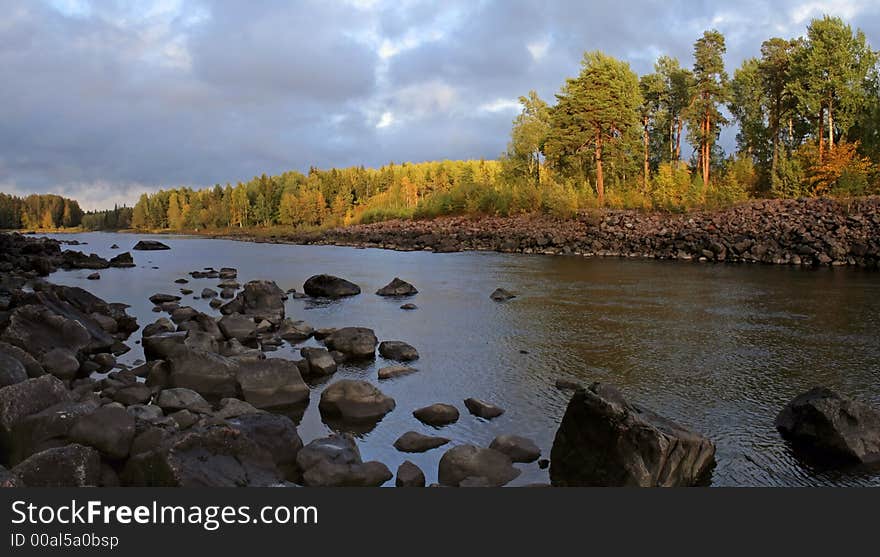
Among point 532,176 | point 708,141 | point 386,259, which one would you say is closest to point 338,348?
point 386,259

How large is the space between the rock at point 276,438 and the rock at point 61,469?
1225 millimetres

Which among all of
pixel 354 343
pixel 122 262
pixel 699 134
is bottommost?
pixel 354 343

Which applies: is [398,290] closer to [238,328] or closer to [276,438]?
[238,328]

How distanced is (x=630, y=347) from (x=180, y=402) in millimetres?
7887

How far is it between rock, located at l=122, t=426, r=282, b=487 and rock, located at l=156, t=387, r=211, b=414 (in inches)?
66.6

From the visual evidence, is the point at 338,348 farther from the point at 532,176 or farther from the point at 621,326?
the point at 532,176

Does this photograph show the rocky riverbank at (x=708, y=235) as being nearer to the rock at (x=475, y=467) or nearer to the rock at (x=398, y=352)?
the rock at (x=398, y=352)

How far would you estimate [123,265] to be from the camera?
1319 inches

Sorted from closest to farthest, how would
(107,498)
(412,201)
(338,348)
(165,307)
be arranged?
(107,498)
(338,348)
(165,307)
(412,201)

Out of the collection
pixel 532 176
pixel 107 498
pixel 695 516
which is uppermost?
pixel 532 176

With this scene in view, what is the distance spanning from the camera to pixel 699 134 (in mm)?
50469

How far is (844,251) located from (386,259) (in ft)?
76.5

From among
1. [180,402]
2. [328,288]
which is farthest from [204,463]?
[328,288]

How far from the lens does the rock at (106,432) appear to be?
5422 millimetres
